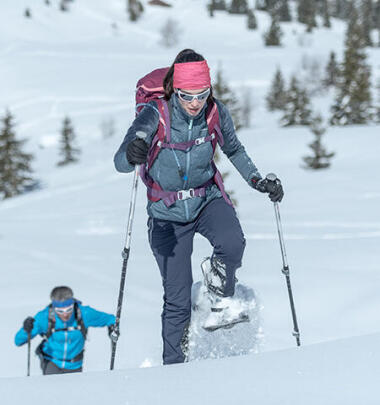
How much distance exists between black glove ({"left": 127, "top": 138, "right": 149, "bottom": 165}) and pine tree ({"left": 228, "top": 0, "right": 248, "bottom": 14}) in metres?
101

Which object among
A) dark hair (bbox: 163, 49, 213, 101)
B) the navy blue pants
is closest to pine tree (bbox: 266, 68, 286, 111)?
the navy blue pants

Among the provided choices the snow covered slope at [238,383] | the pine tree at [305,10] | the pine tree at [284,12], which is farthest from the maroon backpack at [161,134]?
the pine tree at [284,12]

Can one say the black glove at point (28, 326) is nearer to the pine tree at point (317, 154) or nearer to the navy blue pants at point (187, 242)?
the navy blue pants at point (187, 242)

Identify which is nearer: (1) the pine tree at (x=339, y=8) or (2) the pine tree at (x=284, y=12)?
(2) the pine tree at (x=284, y=12)

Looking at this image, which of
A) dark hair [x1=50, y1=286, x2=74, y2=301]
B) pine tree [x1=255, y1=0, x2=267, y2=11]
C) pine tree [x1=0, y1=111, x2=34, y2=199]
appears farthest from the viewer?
pine tree [x1=255, y1=0, x2=267, y2=11]

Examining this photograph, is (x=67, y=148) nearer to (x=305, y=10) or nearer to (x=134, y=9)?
(x=134, y=9)

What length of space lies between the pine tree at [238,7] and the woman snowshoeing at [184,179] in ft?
330

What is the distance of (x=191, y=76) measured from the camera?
3.49 meters

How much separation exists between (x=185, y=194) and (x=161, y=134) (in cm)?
48

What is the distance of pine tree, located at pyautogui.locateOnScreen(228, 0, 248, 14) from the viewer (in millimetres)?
97750

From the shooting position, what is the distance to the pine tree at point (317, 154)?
25.4 meters

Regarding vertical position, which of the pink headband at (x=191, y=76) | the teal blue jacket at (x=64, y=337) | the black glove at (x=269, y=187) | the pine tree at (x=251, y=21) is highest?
the pink headband at (x=191, y=76)

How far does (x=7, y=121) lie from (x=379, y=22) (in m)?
70.1

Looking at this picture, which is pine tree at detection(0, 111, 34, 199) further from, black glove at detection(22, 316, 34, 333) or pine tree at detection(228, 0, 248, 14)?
pine tree at detection(228, 0, 248, 14)
